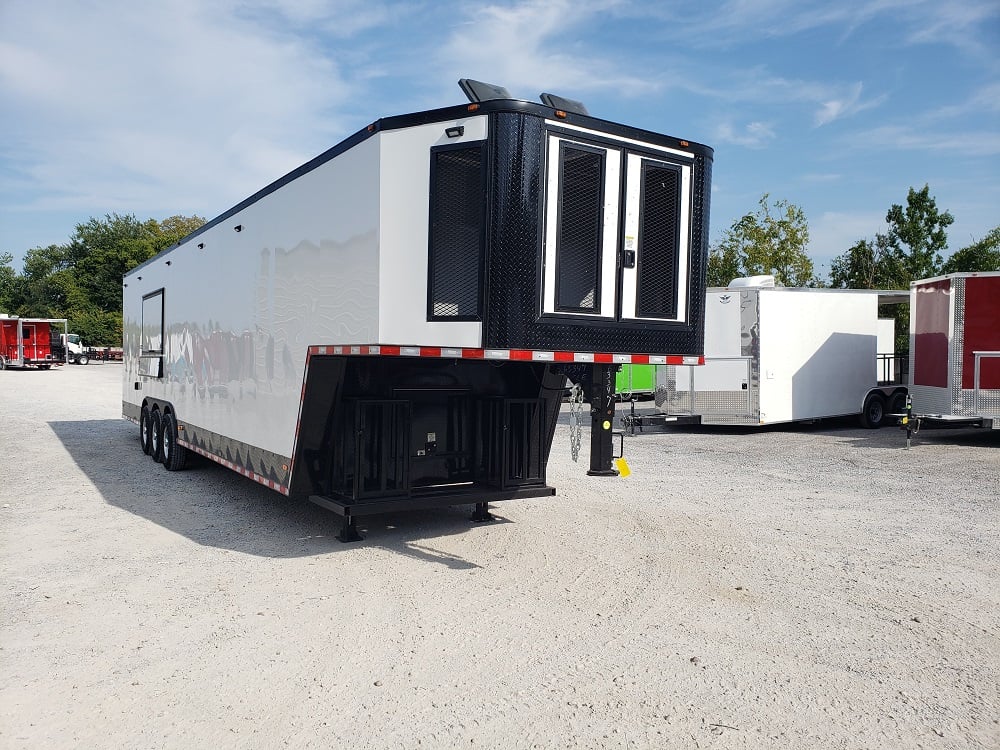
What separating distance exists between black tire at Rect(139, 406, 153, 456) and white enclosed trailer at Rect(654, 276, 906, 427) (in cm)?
972

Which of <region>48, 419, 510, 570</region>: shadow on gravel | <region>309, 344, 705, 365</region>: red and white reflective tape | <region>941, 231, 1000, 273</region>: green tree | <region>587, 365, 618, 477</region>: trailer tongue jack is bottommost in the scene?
<region>48, 419, 510, 570</region>: shadow on gravel

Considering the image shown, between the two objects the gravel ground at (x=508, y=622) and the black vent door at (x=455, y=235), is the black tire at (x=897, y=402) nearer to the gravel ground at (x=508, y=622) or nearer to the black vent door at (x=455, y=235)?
the gravel ground at (x=508, y=622)

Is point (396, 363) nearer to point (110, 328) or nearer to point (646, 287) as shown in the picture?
point (646, 287)

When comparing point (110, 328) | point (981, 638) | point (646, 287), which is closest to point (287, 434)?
point (646, 287)

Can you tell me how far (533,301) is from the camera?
18.5 feet

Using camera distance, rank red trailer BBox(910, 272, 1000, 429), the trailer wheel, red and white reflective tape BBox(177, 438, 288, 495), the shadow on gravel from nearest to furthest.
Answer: the shadow on gravel
red and white reflective tape BBox(177, 438, 288, 495)
red trailer BBox(910, 272, 1000, 429)
the trailer wheel

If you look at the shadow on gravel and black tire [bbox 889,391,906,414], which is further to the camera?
black tire [bbox 889,391,906,414]

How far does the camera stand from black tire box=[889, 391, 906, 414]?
18.3 m

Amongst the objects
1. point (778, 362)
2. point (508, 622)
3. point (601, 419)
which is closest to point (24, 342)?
point (778, 362)

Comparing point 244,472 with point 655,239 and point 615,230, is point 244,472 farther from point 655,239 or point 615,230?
point 655,239

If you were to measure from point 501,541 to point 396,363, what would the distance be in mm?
1860

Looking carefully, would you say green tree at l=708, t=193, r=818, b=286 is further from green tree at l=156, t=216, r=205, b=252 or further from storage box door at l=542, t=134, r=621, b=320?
green tree at l=156, t=216, r=205, b=252

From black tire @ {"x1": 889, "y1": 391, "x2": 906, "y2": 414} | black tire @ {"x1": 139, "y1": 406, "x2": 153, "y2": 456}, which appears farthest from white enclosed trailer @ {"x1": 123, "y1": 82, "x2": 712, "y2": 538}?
black tire @ {"x1": 889, "y1": 391, "x2": 906, "y2": 414}

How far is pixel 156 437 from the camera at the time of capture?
39.2 ft
